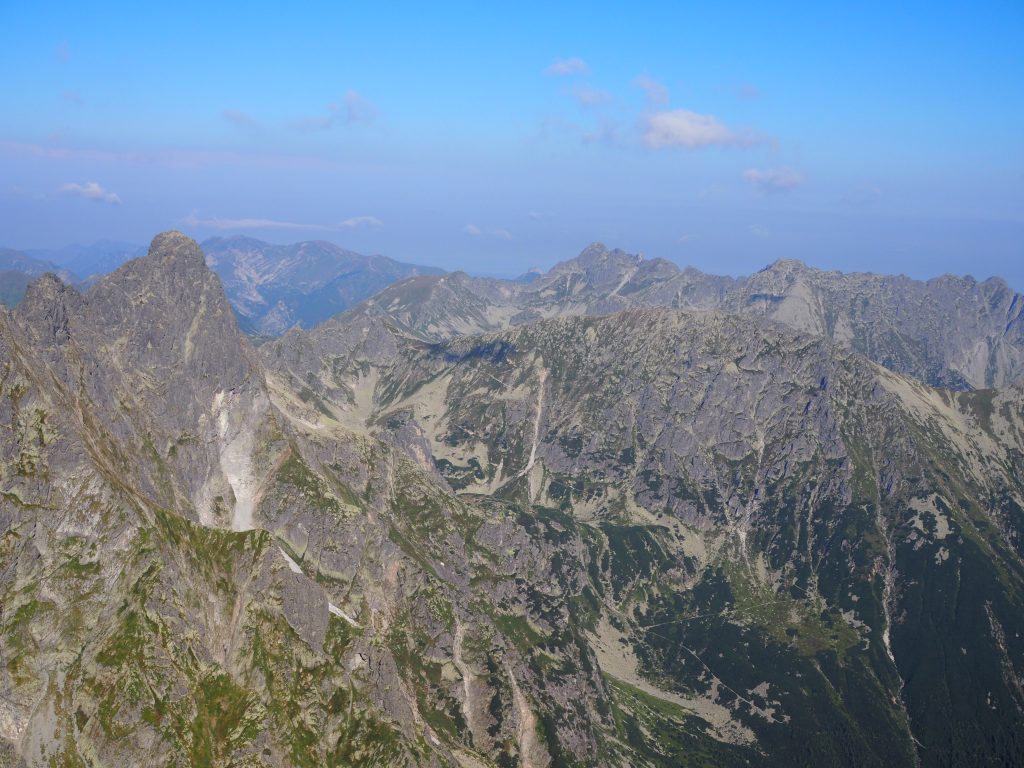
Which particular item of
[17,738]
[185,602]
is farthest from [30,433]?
[17,738]

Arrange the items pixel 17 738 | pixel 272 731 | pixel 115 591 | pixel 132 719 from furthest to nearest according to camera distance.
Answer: pixel 272 731 → pixel 115 591 → pixel 132 719 → pixel 17 738

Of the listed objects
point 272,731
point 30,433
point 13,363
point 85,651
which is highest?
point 13,363

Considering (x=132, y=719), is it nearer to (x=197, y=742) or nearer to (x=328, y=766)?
(x=197, y=742)

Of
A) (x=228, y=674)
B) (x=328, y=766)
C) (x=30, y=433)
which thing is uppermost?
(x=30, y=433)

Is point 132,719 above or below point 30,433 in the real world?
below

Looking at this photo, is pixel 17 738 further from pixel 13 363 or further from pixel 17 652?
pixel 13 363

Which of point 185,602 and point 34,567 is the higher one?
point 34,567

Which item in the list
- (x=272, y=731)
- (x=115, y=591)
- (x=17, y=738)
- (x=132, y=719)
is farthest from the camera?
(x=272, y=731)

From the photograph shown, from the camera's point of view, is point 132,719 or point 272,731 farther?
point 272,731

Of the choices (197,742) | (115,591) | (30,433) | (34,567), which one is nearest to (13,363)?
(30,433)
